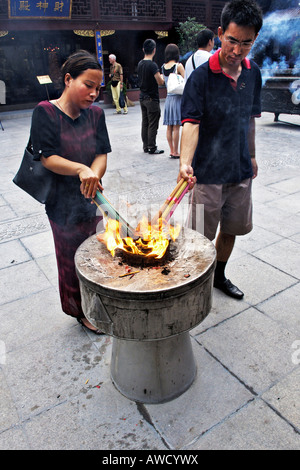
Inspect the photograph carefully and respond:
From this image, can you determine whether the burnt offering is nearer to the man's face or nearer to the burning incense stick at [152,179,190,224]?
the burning incense stick at [152,179,190,224]

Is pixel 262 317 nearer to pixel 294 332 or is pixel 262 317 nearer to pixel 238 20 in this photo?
pixel 294 332

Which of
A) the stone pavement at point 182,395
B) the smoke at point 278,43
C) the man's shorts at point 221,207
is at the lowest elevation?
the stone pavement at point 182,395

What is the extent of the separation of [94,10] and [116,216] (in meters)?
14.4

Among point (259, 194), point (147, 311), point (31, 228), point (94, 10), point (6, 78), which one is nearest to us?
point (147, 311)

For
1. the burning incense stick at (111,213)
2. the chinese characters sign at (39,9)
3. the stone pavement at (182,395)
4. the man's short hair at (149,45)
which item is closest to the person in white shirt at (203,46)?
the man's short hair at (149,45)

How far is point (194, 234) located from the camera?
2248 millimetres

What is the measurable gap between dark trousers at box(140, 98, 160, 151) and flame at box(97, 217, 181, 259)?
522cm

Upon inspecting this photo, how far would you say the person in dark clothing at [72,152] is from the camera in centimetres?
204

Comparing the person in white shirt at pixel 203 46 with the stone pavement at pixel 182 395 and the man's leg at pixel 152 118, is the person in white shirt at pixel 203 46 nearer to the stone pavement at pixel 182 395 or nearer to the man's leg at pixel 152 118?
the man's leg at pixel 152 118

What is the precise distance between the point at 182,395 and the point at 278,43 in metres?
15.0

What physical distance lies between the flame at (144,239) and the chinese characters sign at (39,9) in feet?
43.0

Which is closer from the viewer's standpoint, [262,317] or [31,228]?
[262,317]

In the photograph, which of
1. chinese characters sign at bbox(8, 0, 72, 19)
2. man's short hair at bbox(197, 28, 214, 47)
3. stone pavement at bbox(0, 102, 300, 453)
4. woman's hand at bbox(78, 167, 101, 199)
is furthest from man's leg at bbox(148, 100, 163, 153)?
chinese characters sign at bbox(8, 0, 72, 19)

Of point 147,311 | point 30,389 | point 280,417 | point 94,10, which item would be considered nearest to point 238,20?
point 147,311
